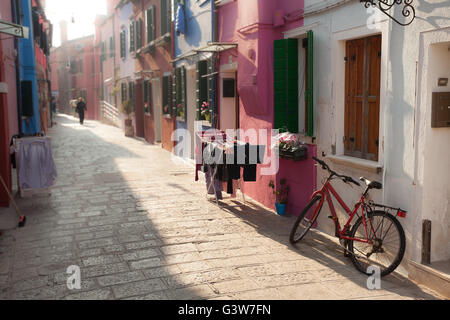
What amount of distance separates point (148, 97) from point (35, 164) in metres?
10.7

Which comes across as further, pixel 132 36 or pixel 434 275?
pixel 132 36

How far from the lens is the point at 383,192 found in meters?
5.12

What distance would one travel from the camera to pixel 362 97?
586 cm

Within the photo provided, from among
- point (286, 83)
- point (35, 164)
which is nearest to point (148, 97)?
point (35, 164)

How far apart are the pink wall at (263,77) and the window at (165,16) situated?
251 inches

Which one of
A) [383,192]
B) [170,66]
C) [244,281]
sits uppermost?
[170,66]

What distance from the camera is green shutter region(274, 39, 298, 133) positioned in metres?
6.93

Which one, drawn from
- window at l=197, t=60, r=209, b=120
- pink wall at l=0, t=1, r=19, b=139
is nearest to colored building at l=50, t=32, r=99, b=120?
pink wall at l=0, t=1, r=19, b=139

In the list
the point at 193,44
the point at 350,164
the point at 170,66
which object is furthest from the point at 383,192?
the point at 170,66

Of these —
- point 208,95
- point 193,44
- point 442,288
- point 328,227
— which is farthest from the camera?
point 193,44

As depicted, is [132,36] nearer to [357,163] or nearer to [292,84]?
[292,84]

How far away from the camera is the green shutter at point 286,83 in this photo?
6930 millimetres

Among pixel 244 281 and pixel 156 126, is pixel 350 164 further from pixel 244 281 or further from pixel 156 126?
pixel 156 126

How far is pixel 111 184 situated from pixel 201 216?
11.2 ft
